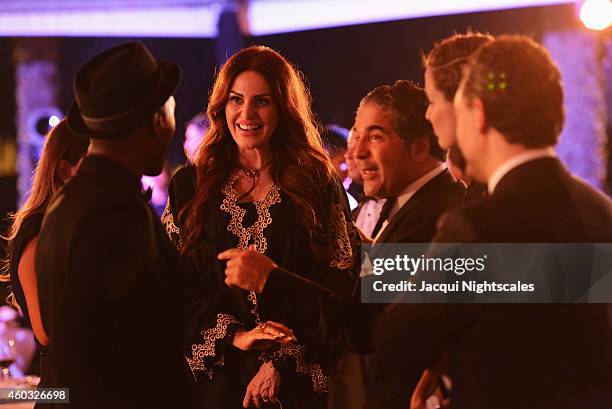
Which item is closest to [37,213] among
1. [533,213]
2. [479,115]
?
[479,115]

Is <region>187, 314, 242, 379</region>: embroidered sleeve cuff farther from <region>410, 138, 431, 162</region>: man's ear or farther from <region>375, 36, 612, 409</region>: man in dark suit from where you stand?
<region>375, 36, 612, 409</region>: man in dark suit

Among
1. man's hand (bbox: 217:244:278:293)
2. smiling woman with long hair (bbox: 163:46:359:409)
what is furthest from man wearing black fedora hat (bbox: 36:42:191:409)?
smiling woman with long hair (bbox: 163:46:359:409)

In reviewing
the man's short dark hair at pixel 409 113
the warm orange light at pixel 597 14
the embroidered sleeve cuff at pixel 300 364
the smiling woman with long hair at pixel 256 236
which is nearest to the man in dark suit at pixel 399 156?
the man's short dark hair at pixel 409 113

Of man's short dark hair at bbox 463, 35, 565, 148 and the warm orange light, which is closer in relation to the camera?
man's short dark hair at bbox 463, 35, 565, 148

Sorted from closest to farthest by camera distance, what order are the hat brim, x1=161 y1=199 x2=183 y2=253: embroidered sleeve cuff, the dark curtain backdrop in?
1. the hat brim
2. x1=161 y1=199 x2=183 y2=253: embroidered sleeve cuff
3. the dark curtain backdrop

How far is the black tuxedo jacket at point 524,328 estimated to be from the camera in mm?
1416

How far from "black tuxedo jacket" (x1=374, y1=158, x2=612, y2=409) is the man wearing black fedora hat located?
491 mm

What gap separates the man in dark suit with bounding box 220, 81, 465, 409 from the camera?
6.18ft

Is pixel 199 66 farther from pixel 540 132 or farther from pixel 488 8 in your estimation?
pixel 540 132

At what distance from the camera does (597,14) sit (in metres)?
4.06

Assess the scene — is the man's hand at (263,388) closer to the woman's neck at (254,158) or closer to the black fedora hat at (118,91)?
the woman's neck at (254,158)

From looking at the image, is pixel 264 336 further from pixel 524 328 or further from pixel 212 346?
pixel 524 328

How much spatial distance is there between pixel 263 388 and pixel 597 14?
112 inches

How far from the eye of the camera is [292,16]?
4906 millimetres
